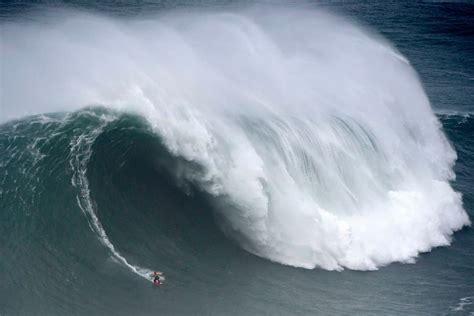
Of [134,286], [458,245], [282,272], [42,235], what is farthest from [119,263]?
[458,245]

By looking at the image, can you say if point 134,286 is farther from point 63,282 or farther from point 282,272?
point 282,272

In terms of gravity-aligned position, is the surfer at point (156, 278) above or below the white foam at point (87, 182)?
below

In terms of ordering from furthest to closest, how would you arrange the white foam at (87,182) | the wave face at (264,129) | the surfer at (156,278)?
the wave face at (264,129)
the white foam at (87,182)
the surfer at (156,278)

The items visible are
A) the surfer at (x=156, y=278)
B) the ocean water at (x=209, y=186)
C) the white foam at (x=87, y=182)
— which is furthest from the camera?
the white foam at (x=87, y=182)

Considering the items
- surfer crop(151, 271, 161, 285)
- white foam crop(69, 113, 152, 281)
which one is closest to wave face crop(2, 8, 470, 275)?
white foam crop(69, 113, 152, 281)

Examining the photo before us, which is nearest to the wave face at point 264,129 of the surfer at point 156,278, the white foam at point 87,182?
the white foam at point 87,182

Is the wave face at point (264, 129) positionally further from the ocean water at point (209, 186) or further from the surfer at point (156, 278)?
the surfer at point (156, 278)
